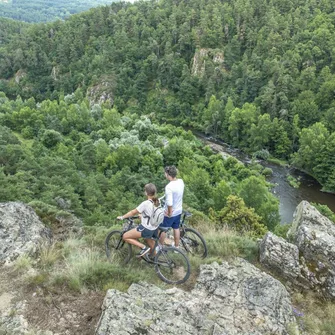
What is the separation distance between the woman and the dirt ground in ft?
5.81

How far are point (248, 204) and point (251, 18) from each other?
9809cm

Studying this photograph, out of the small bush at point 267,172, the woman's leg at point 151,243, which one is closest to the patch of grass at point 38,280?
the woman's leg at point 151,243

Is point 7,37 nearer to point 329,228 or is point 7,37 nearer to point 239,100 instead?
point 239,100

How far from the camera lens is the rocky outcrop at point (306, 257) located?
12008 millimetres

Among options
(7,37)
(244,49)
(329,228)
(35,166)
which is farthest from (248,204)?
(7,37)

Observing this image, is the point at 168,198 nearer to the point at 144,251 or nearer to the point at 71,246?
the point at 144,251

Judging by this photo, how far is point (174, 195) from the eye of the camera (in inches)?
425

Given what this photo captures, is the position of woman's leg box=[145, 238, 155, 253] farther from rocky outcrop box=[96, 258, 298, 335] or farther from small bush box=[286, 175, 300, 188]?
small bush box=[286, 175, 300, 188]

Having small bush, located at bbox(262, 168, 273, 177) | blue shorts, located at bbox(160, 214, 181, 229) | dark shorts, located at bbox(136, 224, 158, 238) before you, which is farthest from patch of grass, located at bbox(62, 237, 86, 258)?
small bush, located at bbox(262, 168, 273, 177)

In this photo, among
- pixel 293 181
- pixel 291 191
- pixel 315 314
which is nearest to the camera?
pixel 315 314

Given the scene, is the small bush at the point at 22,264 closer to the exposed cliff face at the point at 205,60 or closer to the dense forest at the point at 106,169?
the dense forest at the point at 106,169

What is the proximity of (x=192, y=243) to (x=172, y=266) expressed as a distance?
5.65 feet

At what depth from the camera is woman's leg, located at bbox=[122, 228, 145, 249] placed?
10953mm

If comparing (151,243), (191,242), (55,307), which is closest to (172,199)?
(151,243)
